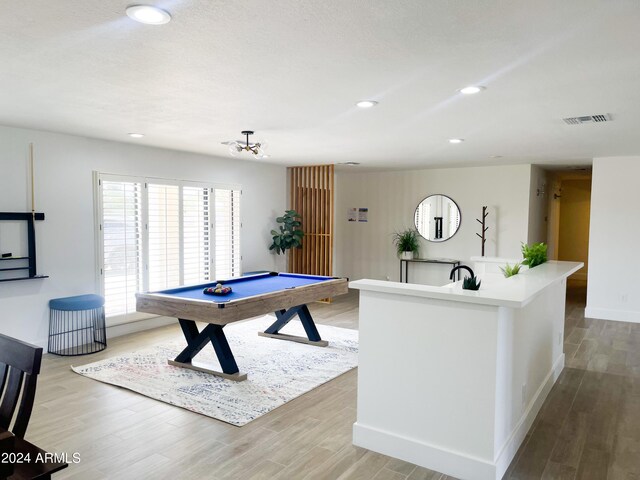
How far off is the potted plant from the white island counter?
5325 mm

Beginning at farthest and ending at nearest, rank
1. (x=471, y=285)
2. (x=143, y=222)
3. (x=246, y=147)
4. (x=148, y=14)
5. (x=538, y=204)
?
(x=538, y=204), (x=143, y=222), (x=246, y=147), (x=471, y=285), (x=148, y=14)

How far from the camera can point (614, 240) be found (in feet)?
21.6

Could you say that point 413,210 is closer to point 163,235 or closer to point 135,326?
point 163,235

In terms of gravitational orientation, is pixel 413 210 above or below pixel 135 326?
above

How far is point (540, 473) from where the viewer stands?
264 centimetres

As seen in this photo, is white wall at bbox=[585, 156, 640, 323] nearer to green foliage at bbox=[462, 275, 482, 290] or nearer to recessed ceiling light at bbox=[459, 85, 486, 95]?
recessed ceiling light at bbox=[459, 85, 486, 95]

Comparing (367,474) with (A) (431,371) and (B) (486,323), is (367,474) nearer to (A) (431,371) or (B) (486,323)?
(A) (431,371)

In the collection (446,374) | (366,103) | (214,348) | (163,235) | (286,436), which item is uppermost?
(366,103)

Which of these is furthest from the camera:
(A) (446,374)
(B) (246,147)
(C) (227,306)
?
(B) (246,147)

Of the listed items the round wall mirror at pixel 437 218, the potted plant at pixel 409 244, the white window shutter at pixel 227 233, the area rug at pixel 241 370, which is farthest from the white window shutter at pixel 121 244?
the round wall mirror at pixel 437 218

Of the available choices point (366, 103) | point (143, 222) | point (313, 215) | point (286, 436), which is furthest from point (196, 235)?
point (286, 436)

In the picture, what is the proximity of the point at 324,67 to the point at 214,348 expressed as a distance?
2763 mm

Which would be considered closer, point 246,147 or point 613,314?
point 246,147

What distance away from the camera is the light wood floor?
2.65 meters
